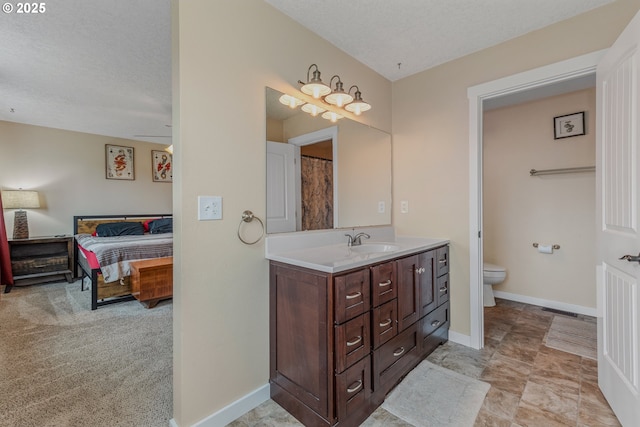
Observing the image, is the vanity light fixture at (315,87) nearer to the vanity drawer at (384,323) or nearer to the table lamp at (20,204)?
the vanity drawer at (384,323)

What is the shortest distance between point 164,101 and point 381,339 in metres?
3.54

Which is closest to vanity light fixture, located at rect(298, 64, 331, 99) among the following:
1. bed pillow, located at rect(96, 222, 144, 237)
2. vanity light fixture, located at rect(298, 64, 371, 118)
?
vanity light fixture, located at rect(298, 64, 371, 118)

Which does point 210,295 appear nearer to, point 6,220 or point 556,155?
point 556,155

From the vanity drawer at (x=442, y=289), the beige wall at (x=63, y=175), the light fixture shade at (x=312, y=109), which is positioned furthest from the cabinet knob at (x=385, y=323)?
the beige wall at (x=63, y=175)

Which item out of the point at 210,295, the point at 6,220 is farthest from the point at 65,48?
the point at 6,220

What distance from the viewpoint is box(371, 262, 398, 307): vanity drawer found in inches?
61.2

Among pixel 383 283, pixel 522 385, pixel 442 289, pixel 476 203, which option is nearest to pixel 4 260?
pixel 383 283

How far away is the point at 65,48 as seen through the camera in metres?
2.19

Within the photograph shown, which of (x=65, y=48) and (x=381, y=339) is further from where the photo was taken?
(x=65, y=48)

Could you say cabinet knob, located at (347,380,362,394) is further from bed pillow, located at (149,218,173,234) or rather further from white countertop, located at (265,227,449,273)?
bed pillow, located at (149,218,173,234)

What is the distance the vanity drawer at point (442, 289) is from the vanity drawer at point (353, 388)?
1007 mm

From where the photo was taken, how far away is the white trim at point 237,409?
1419 millimetres

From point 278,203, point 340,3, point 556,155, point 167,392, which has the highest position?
point 340,3

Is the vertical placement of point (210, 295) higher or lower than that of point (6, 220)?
lower
